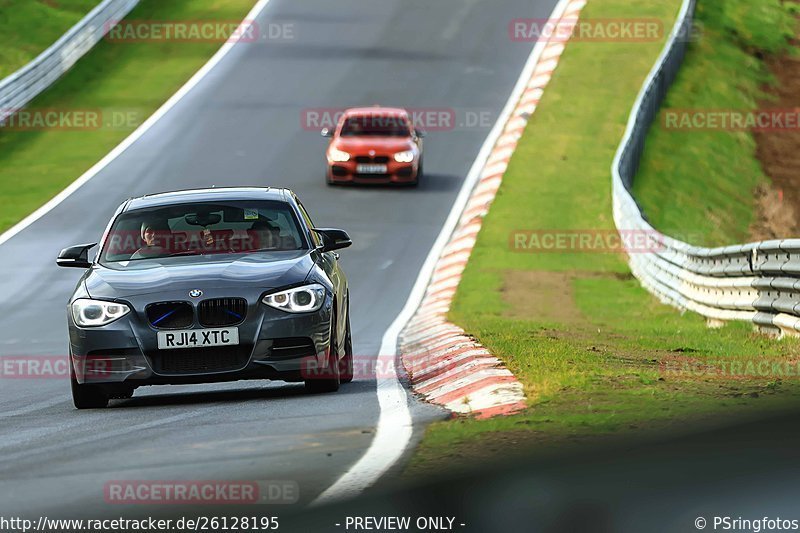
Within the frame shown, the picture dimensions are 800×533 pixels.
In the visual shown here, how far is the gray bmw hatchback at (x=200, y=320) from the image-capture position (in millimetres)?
9875

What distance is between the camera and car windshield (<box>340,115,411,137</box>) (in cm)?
2875

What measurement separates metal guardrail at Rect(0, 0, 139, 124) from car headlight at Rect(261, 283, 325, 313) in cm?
2317

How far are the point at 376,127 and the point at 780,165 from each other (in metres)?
9.44

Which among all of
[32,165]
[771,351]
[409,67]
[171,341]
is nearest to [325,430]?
[171,341]

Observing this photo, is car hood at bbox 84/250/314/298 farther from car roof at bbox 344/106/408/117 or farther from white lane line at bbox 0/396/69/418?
car roof at bbox 344/106/408/117

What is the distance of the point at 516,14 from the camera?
41125 mm

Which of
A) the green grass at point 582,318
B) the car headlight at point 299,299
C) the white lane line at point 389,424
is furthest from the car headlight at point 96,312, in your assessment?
the green grass at point 582,318

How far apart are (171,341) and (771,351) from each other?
516 centimetres

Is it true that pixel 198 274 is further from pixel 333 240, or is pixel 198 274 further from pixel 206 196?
pixel 333 240

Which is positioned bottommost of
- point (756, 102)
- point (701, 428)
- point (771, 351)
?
point (756, 102)

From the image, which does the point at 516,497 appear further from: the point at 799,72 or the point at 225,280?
the point at 799,72

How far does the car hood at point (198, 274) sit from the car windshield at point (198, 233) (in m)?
0.27

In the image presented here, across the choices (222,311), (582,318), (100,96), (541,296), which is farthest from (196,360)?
(100,96)

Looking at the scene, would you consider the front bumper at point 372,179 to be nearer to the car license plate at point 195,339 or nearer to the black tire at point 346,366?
the black tire at point 346,366
